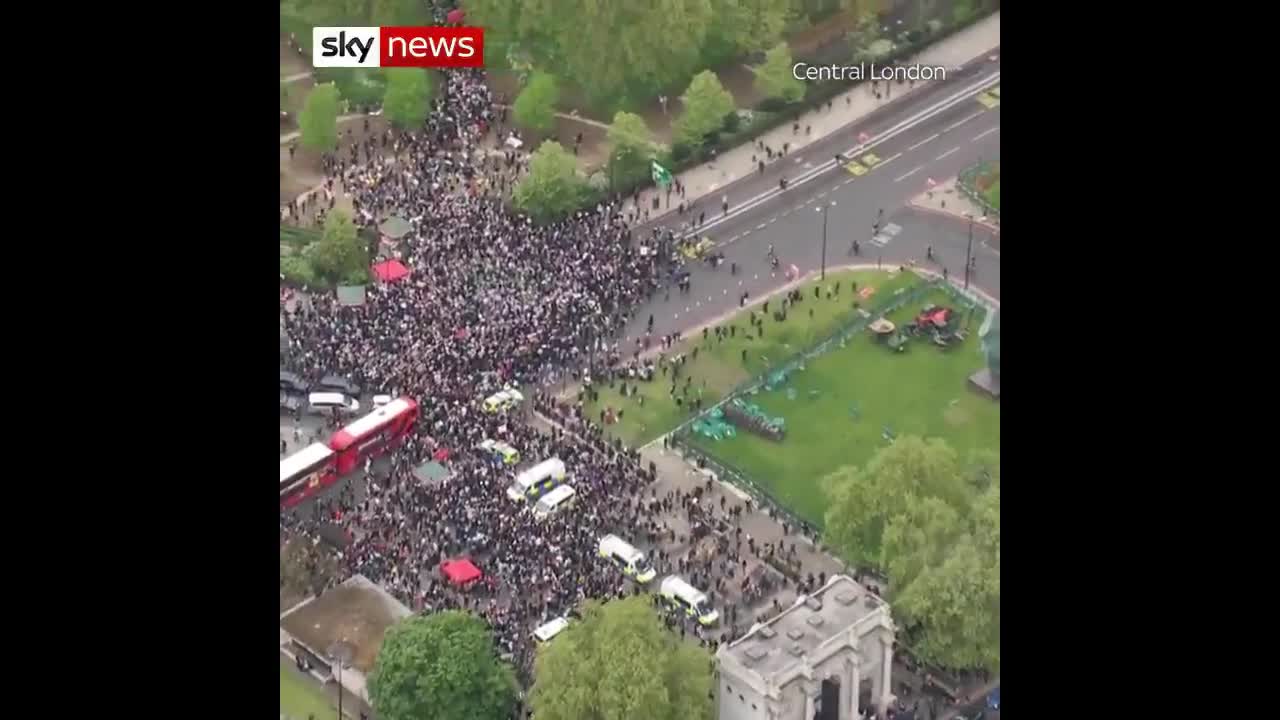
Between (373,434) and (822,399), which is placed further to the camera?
(822,399)

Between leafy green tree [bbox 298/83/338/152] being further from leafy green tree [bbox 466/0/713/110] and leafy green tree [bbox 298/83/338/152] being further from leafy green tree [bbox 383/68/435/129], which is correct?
leafy green tree [bbox 466/0/713/110]

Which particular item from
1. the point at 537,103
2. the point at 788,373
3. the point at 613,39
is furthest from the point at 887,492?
the point at 613,39

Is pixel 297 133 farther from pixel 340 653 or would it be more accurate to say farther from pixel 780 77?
pixel 340 653

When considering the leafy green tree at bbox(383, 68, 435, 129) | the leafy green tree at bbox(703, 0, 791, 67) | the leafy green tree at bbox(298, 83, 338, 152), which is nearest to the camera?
the leafy green tree at bbox(298, 83, 338, 152)

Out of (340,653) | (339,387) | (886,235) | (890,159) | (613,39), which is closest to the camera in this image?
(340,653)

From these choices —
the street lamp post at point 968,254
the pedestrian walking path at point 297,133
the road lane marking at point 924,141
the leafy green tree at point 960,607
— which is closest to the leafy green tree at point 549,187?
the pedestrian walking path at point 297,133

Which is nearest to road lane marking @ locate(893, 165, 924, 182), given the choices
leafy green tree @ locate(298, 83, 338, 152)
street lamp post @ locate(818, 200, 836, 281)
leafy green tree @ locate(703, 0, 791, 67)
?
street lamp post @ locate(818, 200, 836, 281)
